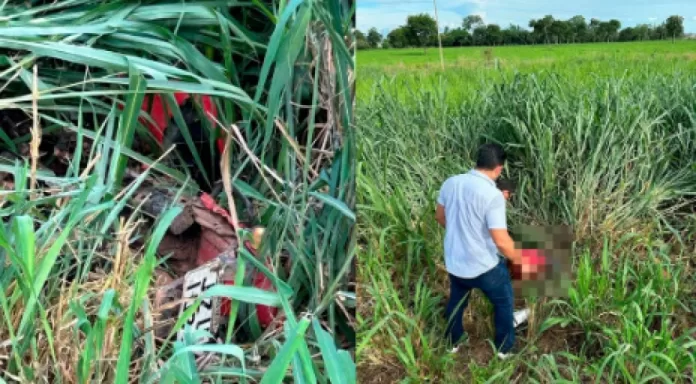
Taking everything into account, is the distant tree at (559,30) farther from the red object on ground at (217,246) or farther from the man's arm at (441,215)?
the red object on ground at (217,246)

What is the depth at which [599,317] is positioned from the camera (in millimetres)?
951

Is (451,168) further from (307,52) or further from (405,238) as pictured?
(307,52)

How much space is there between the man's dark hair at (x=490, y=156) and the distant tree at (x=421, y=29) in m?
0.18

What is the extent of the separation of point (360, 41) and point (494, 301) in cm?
39

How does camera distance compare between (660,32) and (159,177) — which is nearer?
(660,32)

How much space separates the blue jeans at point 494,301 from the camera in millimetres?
920

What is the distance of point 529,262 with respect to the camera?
2.96ft

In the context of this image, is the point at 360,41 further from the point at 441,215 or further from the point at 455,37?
the point at 441,215

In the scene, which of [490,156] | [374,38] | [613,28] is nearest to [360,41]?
[374,38]

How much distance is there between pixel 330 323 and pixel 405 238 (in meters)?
0.21

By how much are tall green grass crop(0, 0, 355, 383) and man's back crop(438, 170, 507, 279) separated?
16 cm

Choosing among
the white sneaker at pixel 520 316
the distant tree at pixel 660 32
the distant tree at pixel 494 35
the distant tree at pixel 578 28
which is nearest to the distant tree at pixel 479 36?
the distant tree at pixel 494 35

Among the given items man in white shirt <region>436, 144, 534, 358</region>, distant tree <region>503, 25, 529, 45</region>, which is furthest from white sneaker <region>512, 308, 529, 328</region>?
distant tree <region>503, 25, 529, 45</region>

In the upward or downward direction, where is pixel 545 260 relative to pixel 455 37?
downward
